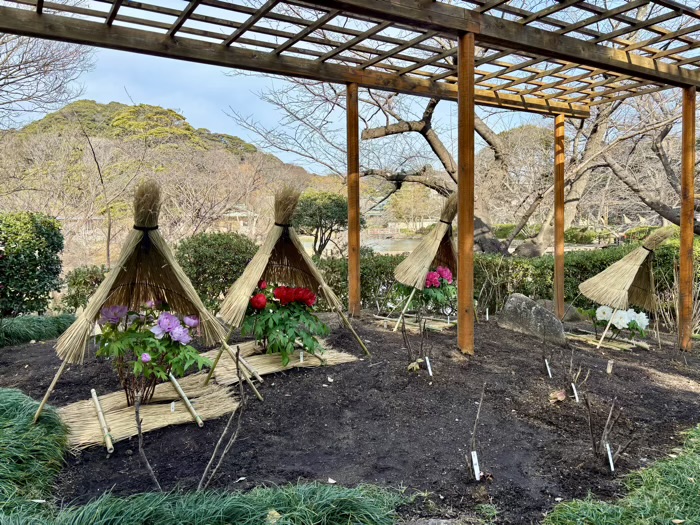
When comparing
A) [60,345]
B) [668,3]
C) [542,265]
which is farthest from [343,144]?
[60,345]

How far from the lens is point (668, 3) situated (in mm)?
3219

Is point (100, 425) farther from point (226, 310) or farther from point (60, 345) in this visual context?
point (226, 310)

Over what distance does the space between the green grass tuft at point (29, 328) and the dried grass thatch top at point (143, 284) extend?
2418 mm

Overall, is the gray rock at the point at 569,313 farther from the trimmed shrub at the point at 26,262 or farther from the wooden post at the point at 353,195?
the trimmed shrub at the point at 26,262

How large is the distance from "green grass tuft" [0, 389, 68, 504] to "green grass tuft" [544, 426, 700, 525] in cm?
188

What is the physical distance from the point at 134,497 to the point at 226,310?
Answer: 141 cm

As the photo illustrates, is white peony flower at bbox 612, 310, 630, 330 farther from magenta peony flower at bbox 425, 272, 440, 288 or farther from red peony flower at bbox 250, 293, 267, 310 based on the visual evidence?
red peony flower at bbox 250, 293, 267, 310

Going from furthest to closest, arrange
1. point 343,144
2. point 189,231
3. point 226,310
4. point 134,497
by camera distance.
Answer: point 189,231, point 343,144, point 226,310, point 134,497

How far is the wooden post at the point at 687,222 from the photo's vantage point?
14.5 feet

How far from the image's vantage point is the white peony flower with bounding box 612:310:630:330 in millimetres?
4191

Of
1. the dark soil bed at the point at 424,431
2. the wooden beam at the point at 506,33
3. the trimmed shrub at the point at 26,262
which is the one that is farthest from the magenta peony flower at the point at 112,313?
the trimmed shrub at the point at 26,262

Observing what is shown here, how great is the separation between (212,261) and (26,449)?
2921mm

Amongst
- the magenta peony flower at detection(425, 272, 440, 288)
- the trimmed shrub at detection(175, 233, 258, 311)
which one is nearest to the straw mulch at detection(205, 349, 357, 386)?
the magenta peony flower at detection(425, 272, 440, 288)

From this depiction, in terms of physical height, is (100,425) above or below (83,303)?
below
